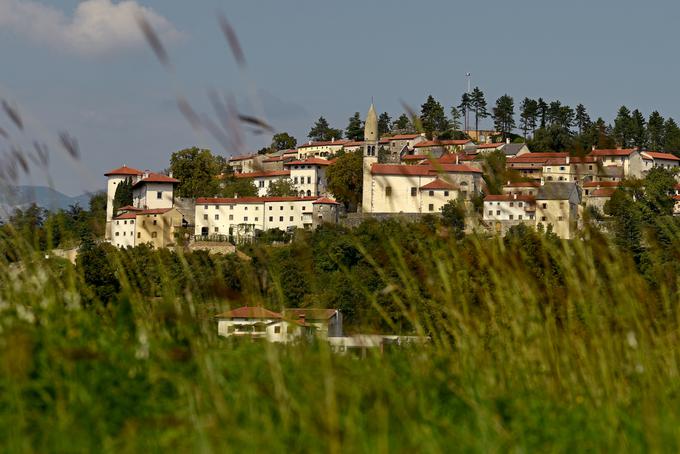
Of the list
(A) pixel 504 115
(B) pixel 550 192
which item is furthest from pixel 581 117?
(B) pixel 550 192

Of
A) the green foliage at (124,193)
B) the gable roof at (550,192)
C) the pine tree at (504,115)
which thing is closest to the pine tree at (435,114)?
the pine tree at (504,115)

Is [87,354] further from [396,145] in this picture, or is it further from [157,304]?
[396,145]

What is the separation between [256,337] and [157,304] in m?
0.52

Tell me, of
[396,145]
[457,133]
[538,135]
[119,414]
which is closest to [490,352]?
[119,414]

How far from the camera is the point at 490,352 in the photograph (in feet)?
15.7

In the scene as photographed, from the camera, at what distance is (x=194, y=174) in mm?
99312

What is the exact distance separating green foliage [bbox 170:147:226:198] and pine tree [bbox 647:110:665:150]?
184 feet

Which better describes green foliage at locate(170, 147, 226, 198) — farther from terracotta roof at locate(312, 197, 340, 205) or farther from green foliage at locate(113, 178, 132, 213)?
terracotta roof at locate(312, 197, 340, 205)

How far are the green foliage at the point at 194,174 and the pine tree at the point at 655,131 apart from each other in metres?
56.0

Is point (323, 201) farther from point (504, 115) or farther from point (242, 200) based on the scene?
point (504, 115)

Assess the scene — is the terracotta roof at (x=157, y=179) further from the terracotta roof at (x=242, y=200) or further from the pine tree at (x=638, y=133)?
the pine tree at (x=638, y=133)

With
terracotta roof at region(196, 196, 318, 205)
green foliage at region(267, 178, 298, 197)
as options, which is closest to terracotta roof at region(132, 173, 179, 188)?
terracotta roof at region(196, 196, 318, 205)

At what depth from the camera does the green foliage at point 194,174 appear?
97.1m

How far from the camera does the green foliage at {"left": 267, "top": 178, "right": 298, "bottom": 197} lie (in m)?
98.6
